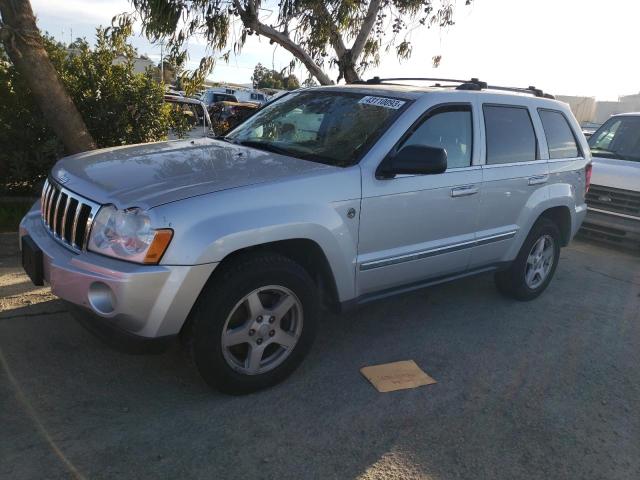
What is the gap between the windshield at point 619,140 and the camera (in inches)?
308

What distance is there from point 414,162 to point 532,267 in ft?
7.57

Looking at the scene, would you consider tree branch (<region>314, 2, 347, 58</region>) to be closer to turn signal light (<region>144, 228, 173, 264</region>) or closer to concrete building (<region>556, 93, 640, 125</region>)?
turn signal light (<region>144, 228, 173, 264</region>)

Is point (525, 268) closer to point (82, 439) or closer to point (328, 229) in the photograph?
point (328, 229)

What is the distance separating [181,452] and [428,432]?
1.32 metres

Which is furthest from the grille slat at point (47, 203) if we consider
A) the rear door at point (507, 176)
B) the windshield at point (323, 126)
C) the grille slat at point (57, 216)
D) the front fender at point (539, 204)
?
the front fender at point (539, 204)

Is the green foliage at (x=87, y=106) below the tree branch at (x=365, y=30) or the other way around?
below

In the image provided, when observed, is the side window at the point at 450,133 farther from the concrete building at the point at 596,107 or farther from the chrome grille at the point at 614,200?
the concrete building at the point at 596,107

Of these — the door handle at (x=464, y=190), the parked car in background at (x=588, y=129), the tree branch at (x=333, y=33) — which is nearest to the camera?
the door handle at (x=464, y=190)

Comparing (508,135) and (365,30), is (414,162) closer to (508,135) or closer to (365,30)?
(508,135)

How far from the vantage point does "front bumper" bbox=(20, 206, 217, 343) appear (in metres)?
2.69

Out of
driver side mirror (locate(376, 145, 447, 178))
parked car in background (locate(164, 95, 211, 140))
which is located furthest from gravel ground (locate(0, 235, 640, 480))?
parked car in background (locate(164, 95, 211, 140))

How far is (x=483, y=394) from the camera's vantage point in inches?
139

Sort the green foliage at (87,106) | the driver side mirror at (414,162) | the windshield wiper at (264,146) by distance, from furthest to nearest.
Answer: the green foliage at (87,106) < the windshield wiper at (264,146) < the driver side mirror at (414,162)

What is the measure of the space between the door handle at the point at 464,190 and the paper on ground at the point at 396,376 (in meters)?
1.25
